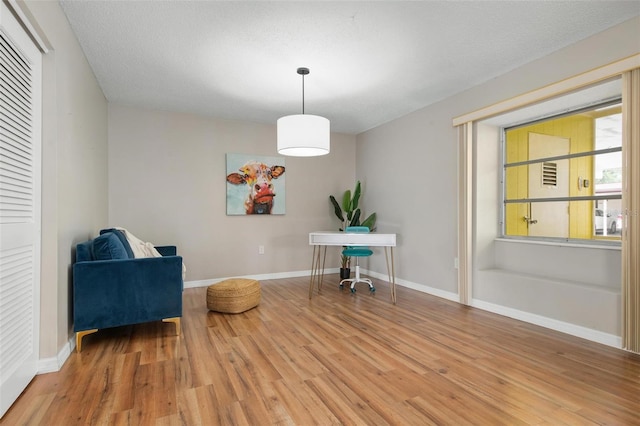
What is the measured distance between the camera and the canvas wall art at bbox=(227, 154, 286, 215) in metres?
4.83

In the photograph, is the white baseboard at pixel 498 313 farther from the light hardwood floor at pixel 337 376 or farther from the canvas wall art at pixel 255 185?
the canvas wall art at pixel 255 185

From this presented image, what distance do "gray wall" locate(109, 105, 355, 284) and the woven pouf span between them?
134 cm

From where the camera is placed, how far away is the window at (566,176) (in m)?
3.00

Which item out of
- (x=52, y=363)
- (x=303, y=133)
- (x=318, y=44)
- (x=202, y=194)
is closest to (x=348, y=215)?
(x=202, y=194)

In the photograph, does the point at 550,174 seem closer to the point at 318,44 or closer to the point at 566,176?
the point at 566,176

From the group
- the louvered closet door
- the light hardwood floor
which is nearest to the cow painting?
the light hardwood floor

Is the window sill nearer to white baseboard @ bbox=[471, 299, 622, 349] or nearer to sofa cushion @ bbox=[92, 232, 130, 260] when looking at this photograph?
white baseboard @ bbox=[471, 299, 622, 349]

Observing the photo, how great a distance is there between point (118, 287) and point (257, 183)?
8.88 ft

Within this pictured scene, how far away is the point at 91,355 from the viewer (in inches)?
94.0

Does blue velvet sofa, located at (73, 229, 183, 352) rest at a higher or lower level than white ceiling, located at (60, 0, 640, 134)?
lower

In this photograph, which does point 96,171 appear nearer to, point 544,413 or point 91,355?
point 91,355

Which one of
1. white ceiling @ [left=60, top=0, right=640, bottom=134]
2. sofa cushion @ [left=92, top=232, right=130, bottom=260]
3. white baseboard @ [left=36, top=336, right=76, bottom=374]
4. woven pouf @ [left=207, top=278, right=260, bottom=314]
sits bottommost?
white baseboard @ [left=36, top=336, right=76, bottom=374]

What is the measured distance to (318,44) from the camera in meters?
2.73

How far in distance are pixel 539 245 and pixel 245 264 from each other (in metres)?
3.70
